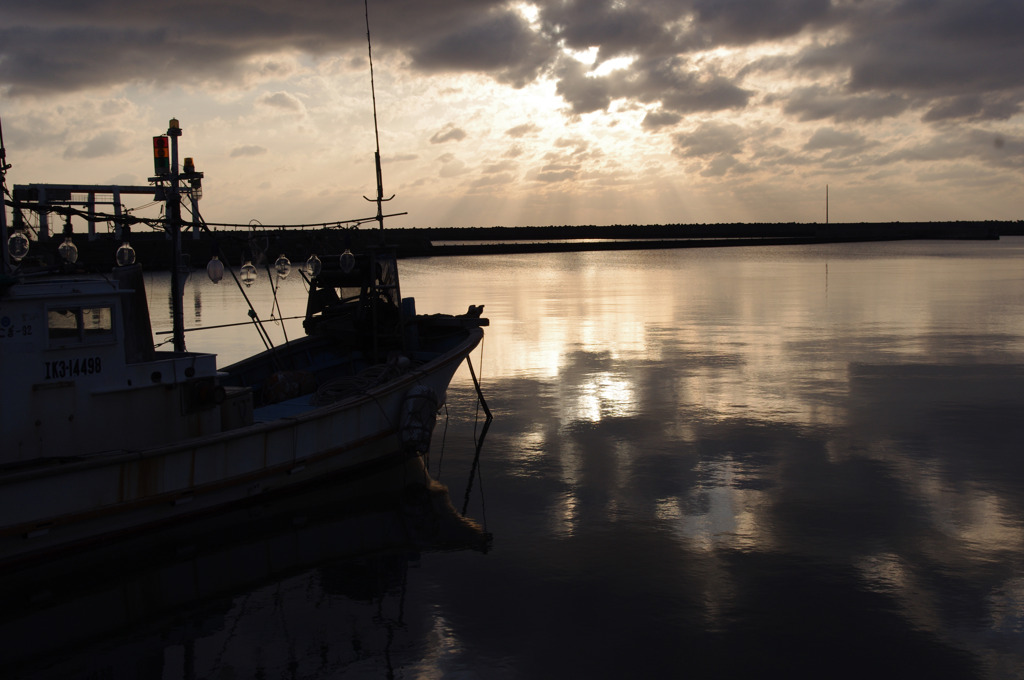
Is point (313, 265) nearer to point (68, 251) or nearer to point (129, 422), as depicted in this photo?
point (68, 251)

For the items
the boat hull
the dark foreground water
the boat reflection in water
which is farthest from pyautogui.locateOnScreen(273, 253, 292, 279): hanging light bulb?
the boat reflection in water

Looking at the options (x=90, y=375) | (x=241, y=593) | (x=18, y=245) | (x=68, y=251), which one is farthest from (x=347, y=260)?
(x=241, y=593)

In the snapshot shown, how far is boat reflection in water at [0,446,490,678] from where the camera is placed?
8.51m

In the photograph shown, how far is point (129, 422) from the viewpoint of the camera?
1174 centimetres

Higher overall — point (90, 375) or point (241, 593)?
point (90, 375)

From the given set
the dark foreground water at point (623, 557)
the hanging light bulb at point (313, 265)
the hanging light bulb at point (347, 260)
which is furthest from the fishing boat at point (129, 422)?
the hanging light bulb at point (347, 260)

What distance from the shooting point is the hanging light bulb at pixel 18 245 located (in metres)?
11.4

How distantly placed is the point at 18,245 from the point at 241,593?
223 inches

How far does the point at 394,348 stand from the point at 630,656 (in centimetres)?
1121

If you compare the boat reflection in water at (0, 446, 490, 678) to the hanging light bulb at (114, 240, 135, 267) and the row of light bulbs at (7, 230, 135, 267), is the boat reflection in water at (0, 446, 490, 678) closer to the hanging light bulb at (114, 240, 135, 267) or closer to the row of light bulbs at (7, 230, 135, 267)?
the row of light bulbs at (7, 230, 135, 267)

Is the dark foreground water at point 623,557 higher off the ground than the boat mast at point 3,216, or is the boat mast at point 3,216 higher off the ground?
the boat mast at point 3,216

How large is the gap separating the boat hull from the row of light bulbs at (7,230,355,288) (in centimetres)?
261

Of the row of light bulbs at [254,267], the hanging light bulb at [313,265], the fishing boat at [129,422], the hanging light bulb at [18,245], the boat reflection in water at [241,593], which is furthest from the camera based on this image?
the hanging light bulb at [313,265]

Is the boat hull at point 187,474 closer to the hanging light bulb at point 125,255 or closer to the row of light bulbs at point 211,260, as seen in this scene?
the row of light bulbs at point 211,260
